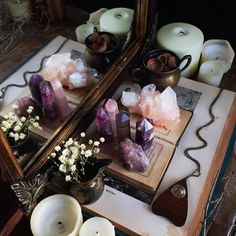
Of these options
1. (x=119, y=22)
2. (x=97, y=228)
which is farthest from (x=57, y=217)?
(x=119, y=22)

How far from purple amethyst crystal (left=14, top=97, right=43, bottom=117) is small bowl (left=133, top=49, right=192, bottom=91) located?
0.34 metres

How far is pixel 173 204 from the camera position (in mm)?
760

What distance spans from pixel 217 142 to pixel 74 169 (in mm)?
410

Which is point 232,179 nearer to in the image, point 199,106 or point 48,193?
point 199,106

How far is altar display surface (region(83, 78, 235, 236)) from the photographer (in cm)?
75

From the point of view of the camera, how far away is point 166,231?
0.74m

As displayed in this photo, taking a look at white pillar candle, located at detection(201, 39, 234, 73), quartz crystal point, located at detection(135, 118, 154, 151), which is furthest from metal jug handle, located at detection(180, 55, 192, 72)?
quartz crystal point, located at detection(135, 118, 154, 151)

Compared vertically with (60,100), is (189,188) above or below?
below

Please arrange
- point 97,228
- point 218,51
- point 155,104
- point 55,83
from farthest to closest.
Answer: point 218,51 → point 155,104 → point 55,83 → point 97,228

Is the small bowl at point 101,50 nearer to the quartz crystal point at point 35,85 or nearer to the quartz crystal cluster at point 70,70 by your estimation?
the quartz crystal cluster at point 70,70

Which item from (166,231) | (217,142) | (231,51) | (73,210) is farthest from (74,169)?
(231,51)

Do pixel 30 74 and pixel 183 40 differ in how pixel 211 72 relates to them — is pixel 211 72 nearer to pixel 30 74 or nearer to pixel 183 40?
pixel 183 40

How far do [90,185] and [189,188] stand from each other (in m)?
0.24

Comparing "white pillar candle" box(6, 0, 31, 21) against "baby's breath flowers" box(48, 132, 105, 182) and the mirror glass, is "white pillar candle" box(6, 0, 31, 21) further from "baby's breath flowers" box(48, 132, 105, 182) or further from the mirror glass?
"baby's breath flowers" box(48, 132, 105, 182)
